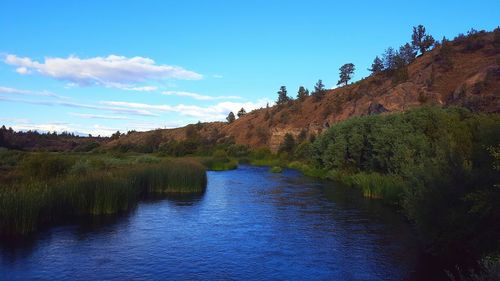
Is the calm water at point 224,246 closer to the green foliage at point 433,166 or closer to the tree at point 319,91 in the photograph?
the green foliage at point 433,166

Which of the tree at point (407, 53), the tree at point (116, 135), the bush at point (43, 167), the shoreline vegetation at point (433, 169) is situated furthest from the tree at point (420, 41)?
the tree at point (116, 135)

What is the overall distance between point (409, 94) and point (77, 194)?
188ft

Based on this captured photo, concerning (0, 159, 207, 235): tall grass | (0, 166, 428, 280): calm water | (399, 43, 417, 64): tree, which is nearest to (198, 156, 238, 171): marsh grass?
(0, 159, 207, 235): tall grass

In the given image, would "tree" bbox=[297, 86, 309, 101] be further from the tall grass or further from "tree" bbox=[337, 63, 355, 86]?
the tall grass

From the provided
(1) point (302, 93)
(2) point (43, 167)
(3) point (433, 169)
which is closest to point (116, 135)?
(1) point (302, 93)

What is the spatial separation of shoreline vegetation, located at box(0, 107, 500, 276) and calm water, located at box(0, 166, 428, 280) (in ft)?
5.11

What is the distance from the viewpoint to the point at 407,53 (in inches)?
3556

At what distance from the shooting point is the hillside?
57.5m

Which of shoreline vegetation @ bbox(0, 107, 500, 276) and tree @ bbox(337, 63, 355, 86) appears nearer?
shoreline vegetation @ bbox(0, 107, 500, 276)

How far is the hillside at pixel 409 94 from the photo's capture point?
189 ft

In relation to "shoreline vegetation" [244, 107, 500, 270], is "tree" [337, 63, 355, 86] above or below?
above

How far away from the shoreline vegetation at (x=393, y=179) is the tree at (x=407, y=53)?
4342 centimetres

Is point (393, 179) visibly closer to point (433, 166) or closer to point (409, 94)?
point (433, 166)

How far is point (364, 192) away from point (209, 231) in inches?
654
